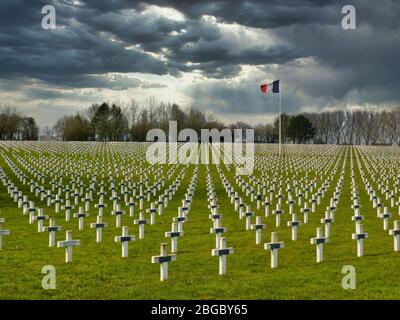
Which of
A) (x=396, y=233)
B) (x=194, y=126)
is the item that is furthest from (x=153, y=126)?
(x=396, y=233)

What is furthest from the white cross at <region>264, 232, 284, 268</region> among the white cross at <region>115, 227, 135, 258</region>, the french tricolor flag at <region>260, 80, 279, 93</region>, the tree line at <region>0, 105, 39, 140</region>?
the tree line at <region>0, 105, 39, 140</region>

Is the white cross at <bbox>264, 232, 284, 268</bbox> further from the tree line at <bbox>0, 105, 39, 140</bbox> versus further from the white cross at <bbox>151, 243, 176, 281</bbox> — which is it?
the tree line at <bbox>0, 105, 39, 140</bbox>

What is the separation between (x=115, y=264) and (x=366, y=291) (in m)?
4.60

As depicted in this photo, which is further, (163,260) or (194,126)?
(194,126)

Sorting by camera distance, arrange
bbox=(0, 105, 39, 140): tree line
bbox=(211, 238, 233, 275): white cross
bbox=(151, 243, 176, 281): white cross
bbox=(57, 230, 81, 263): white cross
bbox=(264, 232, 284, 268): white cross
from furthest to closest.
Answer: bbox=(0, 105, 39, 140): tree line → bbox=(57, 230, 81, 263): white cross → bbox=(264, 232, 284, 268): white cross → bbox=(211, 238, 233, 275): white cross → bbox=(151, 243, 176, 281): white cross

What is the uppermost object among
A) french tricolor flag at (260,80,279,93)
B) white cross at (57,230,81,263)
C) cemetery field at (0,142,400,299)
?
french tricolor flag at (260,80,279,93)

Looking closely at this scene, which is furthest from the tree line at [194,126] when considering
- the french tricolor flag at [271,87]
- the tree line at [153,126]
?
the french tricolor flag at [271,87]

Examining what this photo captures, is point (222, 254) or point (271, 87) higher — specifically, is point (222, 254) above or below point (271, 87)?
Answer: below

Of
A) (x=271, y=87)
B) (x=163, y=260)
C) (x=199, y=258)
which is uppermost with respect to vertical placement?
(x=271, y=87)

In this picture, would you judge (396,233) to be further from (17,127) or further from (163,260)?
(17,127)

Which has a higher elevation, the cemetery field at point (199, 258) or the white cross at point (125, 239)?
the white cross at point (125, 239)

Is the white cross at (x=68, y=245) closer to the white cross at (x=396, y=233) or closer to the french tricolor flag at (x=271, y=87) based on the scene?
the white cross at (x=396, y=233)
